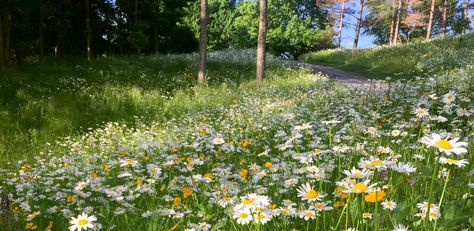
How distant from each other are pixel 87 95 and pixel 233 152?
8.72 metres

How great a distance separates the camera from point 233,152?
4348 mm

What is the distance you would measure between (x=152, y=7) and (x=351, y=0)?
28.3 meters

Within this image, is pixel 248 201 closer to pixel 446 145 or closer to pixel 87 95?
pixel 446 145

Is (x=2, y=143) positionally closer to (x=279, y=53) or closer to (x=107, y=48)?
(x=107, y=48)

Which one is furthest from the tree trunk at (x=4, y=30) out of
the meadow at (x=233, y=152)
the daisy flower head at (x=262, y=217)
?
the daisy flower head at (x=262, y=217)

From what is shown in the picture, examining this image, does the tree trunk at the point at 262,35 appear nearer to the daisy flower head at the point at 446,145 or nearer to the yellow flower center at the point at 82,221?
the yellow flower center at the point at 82,221

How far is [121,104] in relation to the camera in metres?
11.2

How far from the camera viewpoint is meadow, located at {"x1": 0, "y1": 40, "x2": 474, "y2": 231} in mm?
2145

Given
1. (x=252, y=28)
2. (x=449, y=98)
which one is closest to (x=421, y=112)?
(x=449, y=98)

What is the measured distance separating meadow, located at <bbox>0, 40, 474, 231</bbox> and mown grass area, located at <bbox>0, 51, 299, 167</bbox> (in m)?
0.06

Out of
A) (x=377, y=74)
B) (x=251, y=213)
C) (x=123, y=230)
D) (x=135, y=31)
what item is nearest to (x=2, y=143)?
(x=123, y=230)

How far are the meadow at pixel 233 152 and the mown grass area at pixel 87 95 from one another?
2.2 inches

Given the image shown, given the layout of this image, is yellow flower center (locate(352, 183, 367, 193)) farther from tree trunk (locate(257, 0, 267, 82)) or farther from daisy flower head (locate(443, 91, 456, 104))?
tree trunk (locate(257, 0, 267, 82))

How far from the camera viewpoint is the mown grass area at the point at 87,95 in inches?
351
